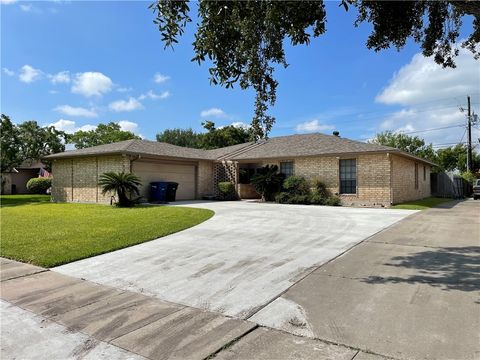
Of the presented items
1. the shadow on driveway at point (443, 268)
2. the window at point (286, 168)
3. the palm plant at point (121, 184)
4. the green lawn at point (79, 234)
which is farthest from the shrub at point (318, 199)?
the shadow on driveway at point (443, 268)

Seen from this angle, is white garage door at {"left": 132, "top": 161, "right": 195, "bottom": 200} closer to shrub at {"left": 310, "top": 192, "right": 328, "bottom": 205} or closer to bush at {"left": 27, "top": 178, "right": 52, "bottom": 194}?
shrub at {"left": 310, "top": 192, "right": 328, "bottom": 205}

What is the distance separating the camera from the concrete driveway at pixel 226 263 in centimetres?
494

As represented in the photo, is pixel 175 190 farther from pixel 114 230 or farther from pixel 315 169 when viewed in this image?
pixel 114 230

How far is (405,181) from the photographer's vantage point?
20750 millimetres

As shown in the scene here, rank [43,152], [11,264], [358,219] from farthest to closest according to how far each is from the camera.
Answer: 1. [43,152]
2. [358,219]
3. [11,264]

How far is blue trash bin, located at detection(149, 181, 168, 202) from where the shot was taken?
2017 cm

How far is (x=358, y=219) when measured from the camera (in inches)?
479

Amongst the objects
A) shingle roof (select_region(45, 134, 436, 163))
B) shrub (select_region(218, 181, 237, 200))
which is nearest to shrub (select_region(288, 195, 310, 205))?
shingle roof (select_region(45, 134, 436, 163))

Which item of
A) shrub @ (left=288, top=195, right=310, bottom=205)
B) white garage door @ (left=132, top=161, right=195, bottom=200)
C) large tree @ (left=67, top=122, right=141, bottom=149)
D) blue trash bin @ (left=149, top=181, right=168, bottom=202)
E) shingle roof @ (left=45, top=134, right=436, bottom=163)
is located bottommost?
shrub @ (left=288, top=195, right=310, bottom=205)

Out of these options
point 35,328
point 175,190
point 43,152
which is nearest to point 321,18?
point 35,328

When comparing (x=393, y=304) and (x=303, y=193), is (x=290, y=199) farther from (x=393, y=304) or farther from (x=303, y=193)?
(x=393, y=304)

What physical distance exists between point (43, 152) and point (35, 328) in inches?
1415

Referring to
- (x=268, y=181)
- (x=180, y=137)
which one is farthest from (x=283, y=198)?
(x=180, y=137)

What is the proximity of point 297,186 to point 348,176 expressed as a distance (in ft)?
9.23
